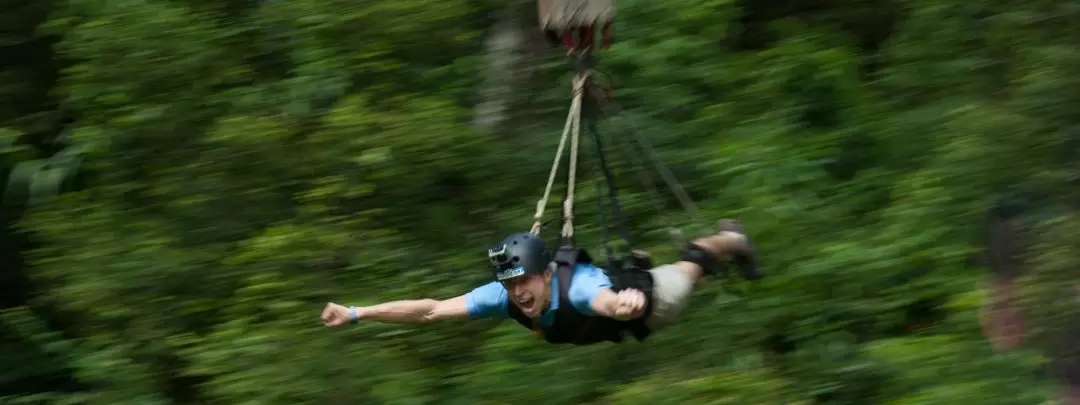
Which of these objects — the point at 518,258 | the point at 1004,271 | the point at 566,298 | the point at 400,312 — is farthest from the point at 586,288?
the point at 1004,271

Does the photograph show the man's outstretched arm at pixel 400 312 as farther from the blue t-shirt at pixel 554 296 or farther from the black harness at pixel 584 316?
the black harness at pixel 584 316

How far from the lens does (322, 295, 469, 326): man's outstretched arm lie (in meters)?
3.41

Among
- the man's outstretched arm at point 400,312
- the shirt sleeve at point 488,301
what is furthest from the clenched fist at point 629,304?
the man's outstretched arm at point 400,312

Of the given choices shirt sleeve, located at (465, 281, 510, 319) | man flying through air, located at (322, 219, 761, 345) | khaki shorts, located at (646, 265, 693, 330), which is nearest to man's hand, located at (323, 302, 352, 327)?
man flying through air, located at (322, 219, 761, 345)

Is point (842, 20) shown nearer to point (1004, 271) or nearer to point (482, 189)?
Answer: point (1004, 271)

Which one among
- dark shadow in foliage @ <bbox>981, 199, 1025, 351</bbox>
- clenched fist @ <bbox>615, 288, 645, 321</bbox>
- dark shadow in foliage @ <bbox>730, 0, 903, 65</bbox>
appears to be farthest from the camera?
dark shadow in foliage @ <bbox>730, 0, 903, 65</bbox>

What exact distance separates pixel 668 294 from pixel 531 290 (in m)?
0.39

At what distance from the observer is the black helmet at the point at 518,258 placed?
3.21m

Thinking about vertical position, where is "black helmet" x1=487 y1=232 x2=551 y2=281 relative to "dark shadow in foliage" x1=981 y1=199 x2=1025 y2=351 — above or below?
above

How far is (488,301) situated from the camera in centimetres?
344

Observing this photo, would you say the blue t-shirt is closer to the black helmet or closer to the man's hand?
the black helmet

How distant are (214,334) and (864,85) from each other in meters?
2.93

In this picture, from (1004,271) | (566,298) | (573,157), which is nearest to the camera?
(566,298)

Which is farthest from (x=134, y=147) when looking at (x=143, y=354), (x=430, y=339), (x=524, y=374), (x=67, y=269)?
(x=524, y=374)
